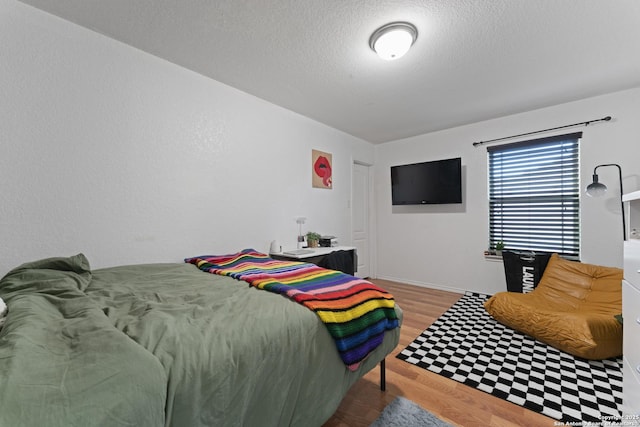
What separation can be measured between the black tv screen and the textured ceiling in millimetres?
1022

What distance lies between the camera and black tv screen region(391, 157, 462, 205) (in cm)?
384

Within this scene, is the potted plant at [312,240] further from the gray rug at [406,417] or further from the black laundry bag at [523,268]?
the black laundry bag at [523,268]

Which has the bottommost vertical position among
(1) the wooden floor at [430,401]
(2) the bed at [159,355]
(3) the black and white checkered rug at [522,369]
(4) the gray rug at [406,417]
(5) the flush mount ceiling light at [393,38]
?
(1) the wooden floor at [430,401]

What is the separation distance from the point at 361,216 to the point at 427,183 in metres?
1.21

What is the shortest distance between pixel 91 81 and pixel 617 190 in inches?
198

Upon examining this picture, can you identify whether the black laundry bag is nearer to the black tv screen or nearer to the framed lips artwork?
the black tv screen

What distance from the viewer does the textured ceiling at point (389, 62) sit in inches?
66.5

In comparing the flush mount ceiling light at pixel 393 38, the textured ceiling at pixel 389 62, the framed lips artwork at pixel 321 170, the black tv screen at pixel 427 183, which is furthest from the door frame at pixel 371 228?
the flush mount ceiling light at pixel 393 38

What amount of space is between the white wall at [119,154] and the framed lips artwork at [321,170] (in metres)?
0.68

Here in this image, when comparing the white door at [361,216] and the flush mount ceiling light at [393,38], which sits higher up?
the flush mount ceiling light at [393,38]

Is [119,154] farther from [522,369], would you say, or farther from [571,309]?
[571,309]

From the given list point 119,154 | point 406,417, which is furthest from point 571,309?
point 119,154

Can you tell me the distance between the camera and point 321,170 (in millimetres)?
3771

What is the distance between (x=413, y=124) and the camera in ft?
12.6
